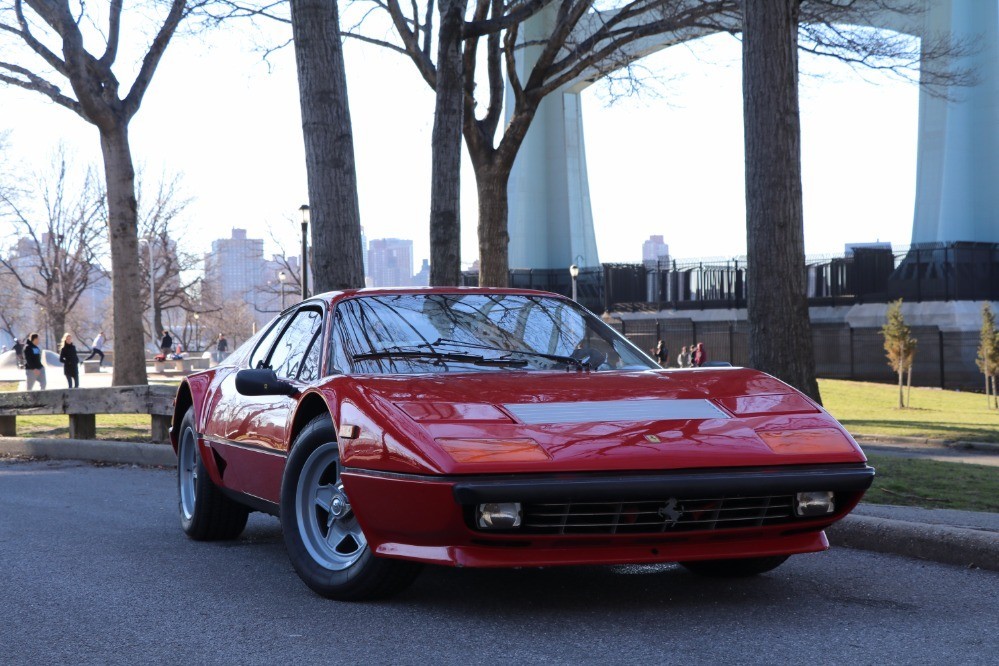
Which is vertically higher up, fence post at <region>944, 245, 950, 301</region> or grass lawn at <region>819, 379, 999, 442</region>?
fence post at <region>944, 245, 950, 301</region>

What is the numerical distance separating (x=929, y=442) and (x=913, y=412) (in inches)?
323

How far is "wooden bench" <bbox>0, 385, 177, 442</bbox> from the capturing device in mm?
12492

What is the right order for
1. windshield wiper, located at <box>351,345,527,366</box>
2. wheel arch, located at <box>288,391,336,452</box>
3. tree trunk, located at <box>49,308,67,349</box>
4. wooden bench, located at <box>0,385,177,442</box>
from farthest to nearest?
tree trunk, located at <box>49,308,67,349</box>
wooden bench, located at <box>0,385,177,442</box>
windshield wiper, located at <box>351,345,527,366</box>
wheel arch, located at <box>288,391,336,452</box>

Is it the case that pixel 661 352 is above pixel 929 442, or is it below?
below

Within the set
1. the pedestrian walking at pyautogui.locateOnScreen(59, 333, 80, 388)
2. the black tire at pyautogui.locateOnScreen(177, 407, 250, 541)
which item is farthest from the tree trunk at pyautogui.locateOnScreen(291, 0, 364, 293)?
the pedestrian walking at pyautogui.locateOnScreen(59, 333, 80, 388)

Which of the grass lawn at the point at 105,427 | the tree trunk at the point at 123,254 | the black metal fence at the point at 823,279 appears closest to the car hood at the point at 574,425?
the grass lawn at the point at 105,427

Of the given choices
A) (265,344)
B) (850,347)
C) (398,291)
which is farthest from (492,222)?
(850,347)

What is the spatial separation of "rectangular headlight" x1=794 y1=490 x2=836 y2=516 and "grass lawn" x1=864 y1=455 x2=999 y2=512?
3.72 m

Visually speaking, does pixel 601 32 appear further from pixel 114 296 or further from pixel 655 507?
pixel 655 507

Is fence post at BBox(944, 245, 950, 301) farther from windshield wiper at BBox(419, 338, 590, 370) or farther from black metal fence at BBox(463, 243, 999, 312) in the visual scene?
windshield wiper at BBox(419, 338, 590, 370)

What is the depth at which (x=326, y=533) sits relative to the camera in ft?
15.9

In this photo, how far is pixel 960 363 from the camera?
33688mm

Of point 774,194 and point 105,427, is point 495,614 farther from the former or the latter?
point 105,427

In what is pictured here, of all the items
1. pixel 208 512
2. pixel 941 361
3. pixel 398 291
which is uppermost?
pixel 398 291
